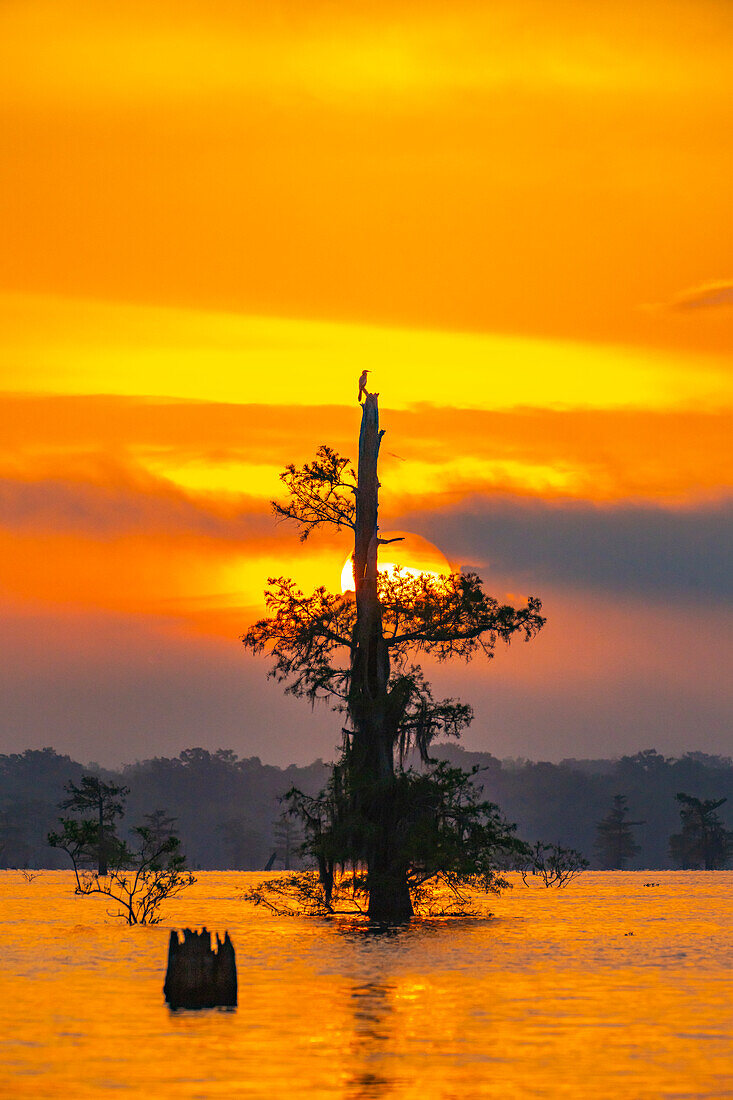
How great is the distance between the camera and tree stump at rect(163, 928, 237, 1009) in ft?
95.5

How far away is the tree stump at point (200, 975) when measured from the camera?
1145 inches

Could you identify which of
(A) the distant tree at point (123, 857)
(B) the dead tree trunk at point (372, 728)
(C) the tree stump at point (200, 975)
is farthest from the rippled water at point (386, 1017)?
(A) the distant tree at point (123, 857)

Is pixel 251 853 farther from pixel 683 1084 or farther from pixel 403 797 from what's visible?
pixel 683 1084

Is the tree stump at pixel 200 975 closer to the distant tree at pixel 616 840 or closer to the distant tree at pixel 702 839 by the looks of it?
the distant tree at pixel 702 839

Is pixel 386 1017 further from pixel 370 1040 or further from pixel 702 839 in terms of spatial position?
pixel 702 839

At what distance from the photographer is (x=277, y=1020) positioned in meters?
27.6

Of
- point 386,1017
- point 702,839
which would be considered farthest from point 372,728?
point 702,839

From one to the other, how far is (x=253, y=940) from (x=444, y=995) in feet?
53.5

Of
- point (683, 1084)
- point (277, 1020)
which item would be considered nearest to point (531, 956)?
point (277, 1020)

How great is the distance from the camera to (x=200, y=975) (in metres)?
29.2

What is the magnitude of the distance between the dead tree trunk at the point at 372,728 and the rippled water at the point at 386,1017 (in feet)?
5.32

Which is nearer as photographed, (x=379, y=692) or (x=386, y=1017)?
(x=386, y=1017)

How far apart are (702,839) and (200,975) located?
109 m

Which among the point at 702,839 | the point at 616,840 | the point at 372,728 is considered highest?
the point at 616,840
